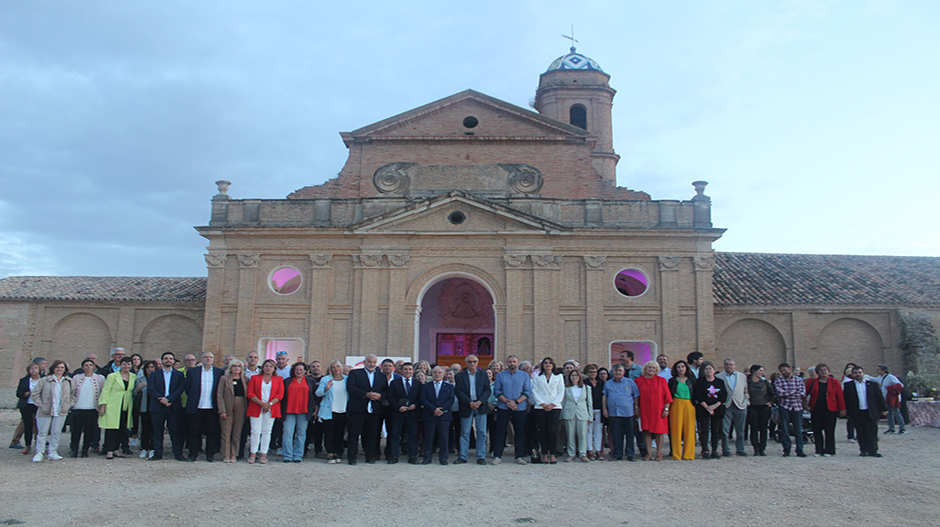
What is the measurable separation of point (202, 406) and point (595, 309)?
12695 millimetres

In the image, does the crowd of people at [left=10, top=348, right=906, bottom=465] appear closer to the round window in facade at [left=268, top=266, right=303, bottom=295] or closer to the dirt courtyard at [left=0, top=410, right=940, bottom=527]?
the dirt courtyard at [left=0, top=410, right=940, bottom=527]

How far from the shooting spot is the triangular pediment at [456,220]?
2067 centimetres

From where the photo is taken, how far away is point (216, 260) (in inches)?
832

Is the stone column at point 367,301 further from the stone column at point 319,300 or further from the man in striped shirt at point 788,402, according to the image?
the man in striped shirt at point 788,402

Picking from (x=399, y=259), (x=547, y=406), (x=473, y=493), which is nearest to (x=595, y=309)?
(x=399, y=259)

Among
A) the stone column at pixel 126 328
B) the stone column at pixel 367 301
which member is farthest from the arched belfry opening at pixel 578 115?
the stone column at pixel 126 328

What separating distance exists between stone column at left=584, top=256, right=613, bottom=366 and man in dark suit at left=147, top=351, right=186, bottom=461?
12445 millimetres

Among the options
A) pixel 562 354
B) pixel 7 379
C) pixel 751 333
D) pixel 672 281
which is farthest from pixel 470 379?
pixel 7 379

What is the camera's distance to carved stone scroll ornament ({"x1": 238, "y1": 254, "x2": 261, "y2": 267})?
830 inches

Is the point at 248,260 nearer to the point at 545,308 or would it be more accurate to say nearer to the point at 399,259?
the point at 399,259

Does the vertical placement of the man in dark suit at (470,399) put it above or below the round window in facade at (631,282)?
below

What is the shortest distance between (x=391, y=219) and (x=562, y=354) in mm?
6665

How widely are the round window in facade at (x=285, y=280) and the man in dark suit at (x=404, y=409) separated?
1119cm

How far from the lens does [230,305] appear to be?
68.9 feet
